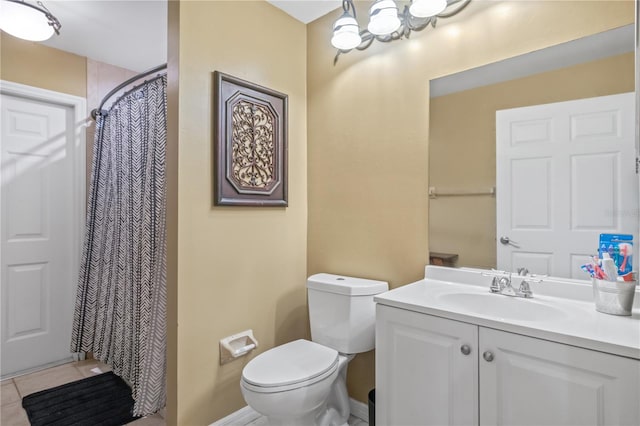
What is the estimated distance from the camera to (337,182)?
208 cm

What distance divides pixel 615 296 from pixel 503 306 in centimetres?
35

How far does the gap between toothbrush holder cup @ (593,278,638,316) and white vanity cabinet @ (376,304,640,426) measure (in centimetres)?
32

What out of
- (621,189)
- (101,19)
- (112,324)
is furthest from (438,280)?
(101,19)

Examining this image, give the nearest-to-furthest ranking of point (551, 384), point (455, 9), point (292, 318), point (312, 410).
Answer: point (551, 384) → point (312, 410) → point (455, 9) → point (292, 318)

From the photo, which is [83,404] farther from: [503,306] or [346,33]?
[346,33]

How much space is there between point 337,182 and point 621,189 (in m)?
1.32

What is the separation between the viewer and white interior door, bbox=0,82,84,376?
7.78 ft

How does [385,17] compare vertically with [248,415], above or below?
above

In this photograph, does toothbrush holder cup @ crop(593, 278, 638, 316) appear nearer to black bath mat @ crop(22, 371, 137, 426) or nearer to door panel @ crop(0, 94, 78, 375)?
black bath mat @ crop(22, 371, 137, 426)

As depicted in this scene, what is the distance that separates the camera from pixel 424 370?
1.24 m

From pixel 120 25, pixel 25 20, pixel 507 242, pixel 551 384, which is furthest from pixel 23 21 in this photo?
pixel 551 384

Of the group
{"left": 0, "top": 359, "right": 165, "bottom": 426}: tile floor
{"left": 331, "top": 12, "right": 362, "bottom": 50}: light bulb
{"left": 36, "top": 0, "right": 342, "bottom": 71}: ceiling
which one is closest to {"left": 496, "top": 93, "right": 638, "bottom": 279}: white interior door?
{"left": 331, "top": 12, "right": 362, "bottom": 50}: light bulb

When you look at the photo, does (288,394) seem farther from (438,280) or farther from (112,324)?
(112,324)

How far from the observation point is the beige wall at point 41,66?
2334mm
